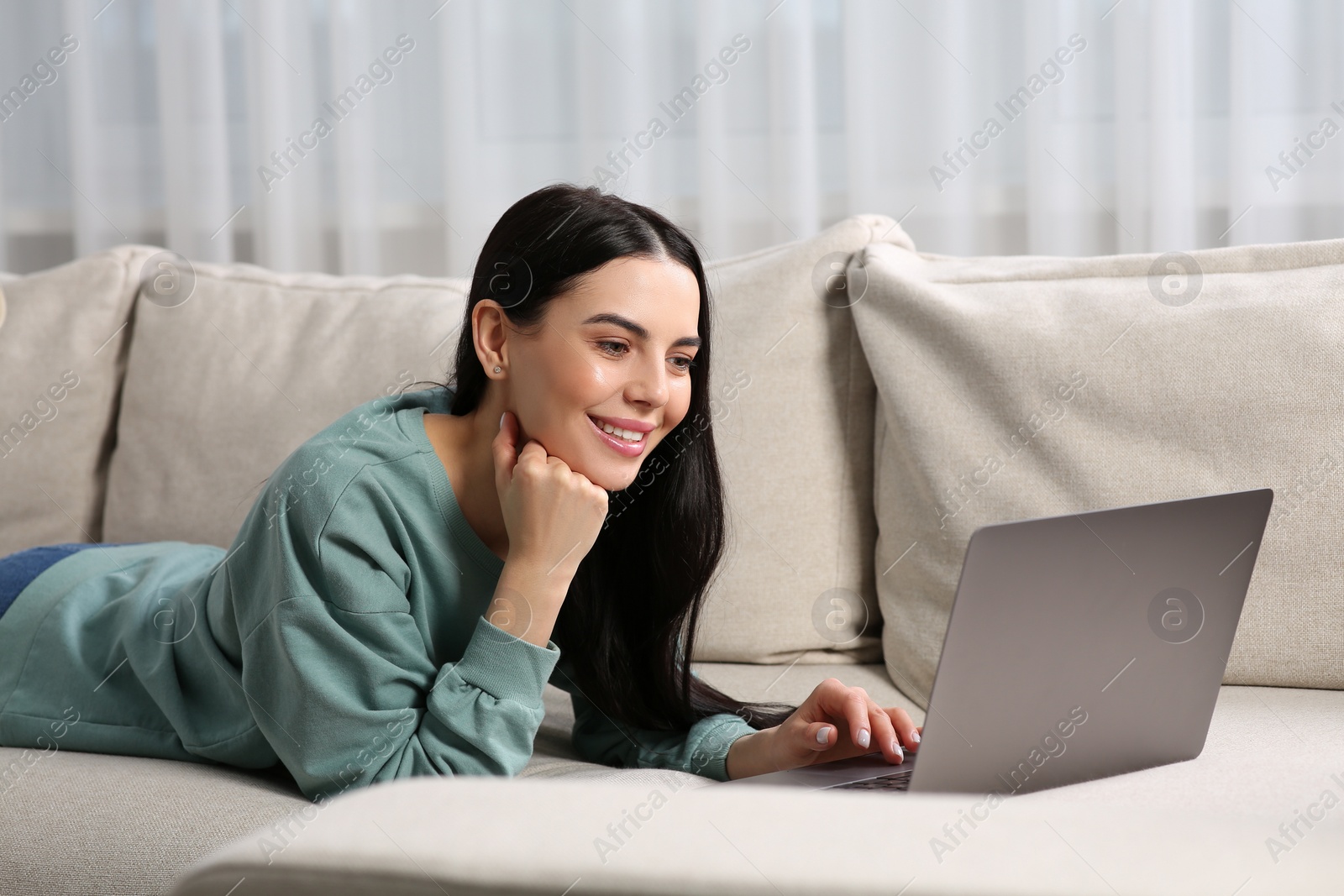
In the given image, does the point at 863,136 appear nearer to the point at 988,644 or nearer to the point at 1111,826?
the point at 988,644

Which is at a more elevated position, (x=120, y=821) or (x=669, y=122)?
(x=669, y=122)

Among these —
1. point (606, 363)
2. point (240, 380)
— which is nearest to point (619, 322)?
point (606, 363)

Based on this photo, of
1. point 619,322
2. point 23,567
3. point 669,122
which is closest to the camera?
point 619,322

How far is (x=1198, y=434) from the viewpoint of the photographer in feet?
3.78

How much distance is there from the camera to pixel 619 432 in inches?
38.3

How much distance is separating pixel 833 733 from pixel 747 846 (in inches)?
20.9

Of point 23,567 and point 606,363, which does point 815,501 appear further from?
point 23,567

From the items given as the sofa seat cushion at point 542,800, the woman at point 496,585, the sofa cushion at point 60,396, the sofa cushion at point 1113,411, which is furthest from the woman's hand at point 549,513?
the sofa cushion at point 60,396

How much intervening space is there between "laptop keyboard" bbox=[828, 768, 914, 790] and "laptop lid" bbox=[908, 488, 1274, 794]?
13 centimetres

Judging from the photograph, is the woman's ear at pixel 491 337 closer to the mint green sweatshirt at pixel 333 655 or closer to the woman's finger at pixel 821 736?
the mint green sweatshirt at pixel 333 655

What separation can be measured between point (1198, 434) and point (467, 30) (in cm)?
145

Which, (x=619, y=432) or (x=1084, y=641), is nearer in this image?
(x=1084, y=641)

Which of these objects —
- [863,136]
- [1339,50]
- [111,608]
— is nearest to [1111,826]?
[111,608]

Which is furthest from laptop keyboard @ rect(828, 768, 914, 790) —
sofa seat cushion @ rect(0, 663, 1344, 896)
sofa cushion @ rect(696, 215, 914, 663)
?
sofa cushion @ rect(696, 215, 914, 663)
